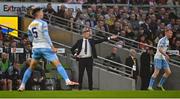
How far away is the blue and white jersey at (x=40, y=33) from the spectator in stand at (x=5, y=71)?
4901 millimetres

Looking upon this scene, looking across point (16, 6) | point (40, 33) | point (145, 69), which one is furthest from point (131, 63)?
point (40, 33)

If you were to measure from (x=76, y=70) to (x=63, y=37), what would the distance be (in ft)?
7.49

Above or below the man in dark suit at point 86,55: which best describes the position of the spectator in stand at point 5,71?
below

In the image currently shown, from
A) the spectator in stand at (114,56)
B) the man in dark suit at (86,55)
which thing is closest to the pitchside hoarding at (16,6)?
the spectator in stand at (114,56)

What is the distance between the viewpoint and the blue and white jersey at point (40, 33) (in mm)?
15016

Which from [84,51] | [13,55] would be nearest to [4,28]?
[13,55]

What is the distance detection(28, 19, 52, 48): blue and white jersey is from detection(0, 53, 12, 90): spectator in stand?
4901mm

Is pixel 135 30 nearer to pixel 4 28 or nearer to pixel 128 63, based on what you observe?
pixel 128 63

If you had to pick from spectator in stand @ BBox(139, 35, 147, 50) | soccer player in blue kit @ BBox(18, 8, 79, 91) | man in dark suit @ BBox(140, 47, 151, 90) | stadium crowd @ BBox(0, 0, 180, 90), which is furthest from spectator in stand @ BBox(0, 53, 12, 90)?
spectator in stand @ BBox(139, 35, 147, 50)

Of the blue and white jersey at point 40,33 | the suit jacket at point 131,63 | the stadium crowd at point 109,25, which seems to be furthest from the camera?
the suit jacket at point 131,63

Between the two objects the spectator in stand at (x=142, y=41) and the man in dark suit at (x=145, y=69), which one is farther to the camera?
the spectator in stand at (x=142, y=41)

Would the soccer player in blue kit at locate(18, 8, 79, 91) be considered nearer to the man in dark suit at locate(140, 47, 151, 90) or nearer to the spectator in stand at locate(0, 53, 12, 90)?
the spectator in stand at locate(0, 53, 12, 90)

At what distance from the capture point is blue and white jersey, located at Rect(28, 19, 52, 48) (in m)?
15.0

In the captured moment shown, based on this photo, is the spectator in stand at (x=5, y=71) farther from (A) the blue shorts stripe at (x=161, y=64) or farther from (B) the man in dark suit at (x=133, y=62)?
(A) the blue shorts stripe at (x=161, y=64)
